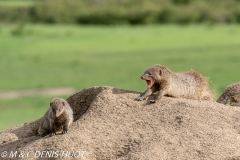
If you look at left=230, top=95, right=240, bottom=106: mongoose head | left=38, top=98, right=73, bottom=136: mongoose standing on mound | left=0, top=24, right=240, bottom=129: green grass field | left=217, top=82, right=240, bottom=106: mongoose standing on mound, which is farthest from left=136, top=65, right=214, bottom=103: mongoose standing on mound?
left=0, top=24, right=240, bottom=129: green grass field

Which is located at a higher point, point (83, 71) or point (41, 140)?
point (41, 140)

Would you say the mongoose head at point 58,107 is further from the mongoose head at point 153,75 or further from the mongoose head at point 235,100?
the mongoose head at point 235,100

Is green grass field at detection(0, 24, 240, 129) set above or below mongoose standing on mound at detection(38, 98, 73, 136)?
below

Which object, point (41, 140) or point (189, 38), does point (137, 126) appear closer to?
point (41, 140)

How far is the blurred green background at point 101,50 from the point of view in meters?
24.1

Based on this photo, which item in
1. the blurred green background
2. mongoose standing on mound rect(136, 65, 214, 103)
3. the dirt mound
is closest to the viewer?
the dirt mound

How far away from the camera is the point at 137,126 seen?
25.8 feet

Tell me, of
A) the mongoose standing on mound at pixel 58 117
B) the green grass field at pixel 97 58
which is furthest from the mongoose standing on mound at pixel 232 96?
the green grass field at pixel 97 58

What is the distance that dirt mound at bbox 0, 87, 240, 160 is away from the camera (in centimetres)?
743

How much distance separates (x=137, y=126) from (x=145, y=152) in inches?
22.3

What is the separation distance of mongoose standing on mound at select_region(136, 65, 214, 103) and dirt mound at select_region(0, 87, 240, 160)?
0.77 feet

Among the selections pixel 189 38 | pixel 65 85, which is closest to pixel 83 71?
pixel 65 85

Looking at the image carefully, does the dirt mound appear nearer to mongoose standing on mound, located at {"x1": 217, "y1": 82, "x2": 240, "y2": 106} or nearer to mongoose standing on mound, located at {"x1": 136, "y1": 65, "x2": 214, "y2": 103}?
mongoose standing on mound, located at {"x1": 136, "y1": 65, "x2": 214, "y2": 103}

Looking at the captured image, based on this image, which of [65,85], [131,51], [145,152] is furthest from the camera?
[131,51]
